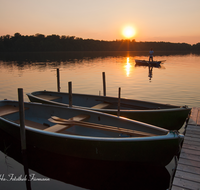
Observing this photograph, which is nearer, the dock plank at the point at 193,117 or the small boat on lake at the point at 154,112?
the dock plank at the point at 193,117

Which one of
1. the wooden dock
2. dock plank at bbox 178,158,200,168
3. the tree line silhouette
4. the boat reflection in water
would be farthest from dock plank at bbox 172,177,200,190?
the tree line silhouette

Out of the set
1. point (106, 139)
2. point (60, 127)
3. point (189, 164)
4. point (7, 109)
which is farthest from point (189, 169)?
point (7, 109)

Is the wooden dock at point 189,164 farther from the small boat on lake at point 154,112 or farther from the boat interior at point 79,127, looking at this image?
the boat interior at point 79,127

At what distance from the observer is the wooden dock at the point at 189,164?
453 cm

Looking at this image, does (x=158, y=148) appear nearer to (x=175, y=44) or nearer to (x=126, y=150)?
(x=126, y=150)

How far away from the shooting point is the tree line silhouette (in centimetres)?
11738

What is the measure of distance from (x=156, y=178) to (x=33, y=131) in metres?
4.75

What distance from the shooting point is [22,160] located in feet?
24.4

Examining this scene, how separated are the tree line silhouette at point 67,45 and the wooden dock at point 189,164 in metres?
124

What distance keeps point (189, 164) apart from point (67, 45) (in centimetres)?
13356

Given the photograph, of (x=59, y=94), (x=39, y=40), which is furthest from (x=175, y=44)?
(x=59, y=94)

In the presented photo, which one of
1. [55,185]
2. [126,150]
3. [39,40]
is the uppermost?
[39,40]

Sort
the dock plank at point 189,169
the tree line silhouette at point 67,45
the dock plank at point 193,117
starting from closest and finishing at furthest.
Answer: the dock plank at point 189,169, the dock plank at point 193,117, the tree line silhouette at point 67,45

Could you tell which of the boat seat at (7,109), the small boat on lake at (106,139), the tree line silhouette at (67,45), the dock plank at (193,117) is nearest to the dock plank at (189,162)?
the small boat on lake at (106,139)
